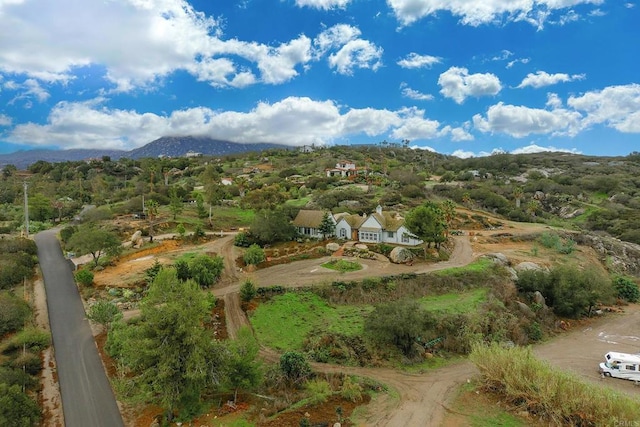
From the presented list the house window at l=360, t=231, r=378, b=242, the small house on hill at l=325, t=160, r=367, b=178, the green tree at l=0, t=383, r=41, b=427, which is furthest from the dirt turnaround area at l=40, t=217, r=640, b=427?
the small house on hill at l=325, t=160, r=367, b=178

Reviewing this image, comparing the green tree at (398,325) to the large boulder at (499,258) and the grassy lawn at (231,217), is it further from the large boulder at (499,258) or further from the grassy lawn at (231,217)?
the grassy lawn at (231,217)

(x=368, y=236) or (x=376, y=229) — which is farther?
(x=368, y=236)

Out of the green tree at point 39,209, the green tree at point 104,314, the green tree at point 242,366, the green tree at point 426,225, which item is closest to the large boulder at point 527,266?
the green tree at point 426,225

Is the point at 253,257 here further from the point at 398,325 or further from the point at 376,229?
the point at 398,325

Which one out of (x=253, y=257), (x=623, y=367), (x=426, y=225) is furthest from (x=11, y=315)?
(x=623, y=367)

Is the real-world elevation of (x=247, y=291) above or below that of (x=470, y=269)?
below

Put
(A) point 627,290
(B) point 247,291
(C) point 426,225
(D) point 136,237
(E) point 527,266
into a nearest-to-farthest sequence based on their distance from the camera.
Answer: (B) point 247,291, (A) point 627,290, (E) point 527,266, (C) point 426,225, (D) point 136,237

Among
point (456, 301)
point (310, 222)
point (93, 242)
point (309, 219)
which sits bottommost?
point (456, 301)
